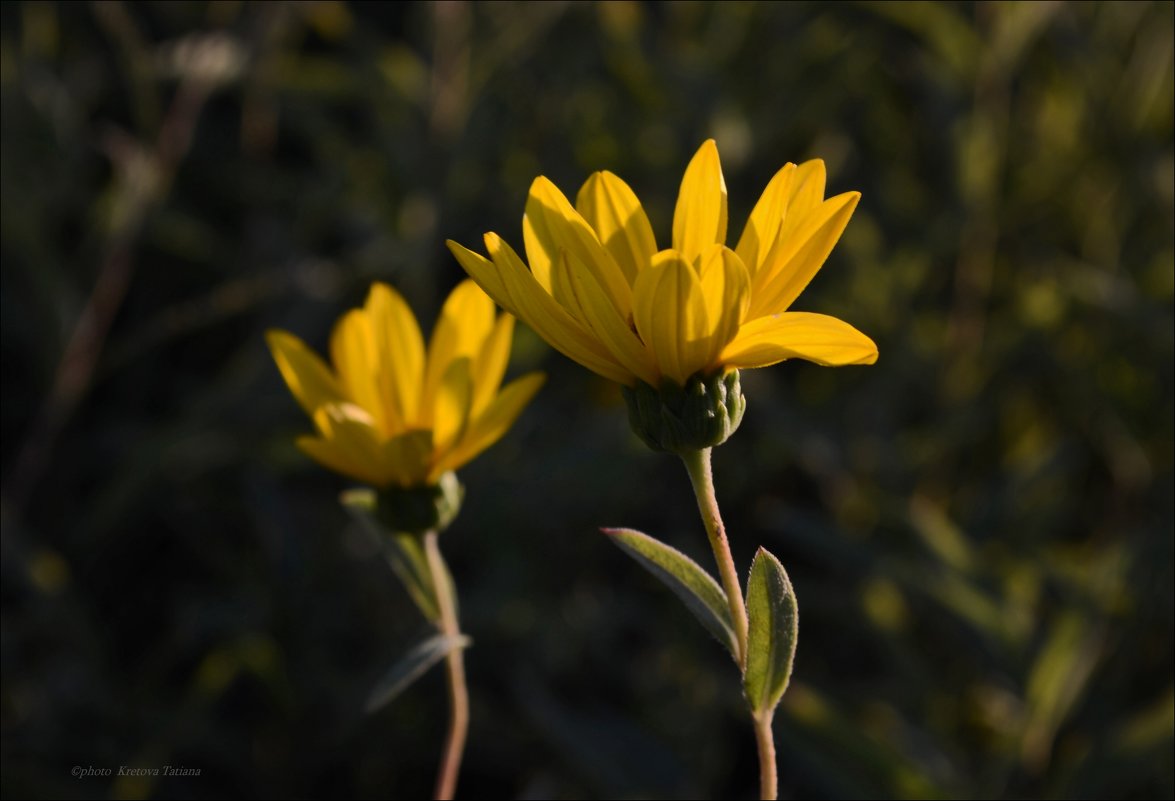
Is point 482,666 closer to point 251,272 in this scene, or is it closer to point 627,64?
A: point 251,272

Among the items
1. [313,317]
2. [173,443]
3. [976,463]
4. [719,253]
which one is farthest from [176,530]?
[719,253]

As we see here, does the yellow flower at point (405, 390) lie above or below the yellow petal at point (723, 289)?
below

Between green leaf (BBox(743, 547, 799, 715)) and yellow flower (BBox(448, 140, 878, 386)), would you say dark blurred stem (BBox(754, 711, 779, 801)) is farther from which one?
yellow flower (BBox(448, 140, 878, 386))

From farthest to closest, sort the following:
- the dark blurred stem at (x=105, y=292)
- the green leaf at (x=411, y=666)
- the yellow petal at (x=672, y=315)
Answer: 1. the dark blurred stem at (x=105, y=292)
2. the green leaf at (x=411, y=666)
3. the yellow petal at (x=672, y=315)

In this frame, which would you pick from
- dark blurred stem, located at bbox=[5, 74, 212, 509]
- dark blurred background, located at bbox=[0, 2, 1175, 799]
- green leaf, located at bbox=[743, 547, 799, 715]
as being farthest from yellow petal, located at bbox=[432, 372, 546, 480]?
dark blurred stem, located at bbox=[5, 74, 212, 509]

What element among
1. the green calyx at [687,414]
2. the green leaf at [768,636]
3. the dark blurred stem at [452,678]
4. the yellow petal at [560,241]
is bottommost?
the dark blurred stem at [452,678]

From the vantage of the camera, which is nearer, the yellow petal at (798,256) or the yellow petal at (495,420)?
the yellow petal at (798,256)

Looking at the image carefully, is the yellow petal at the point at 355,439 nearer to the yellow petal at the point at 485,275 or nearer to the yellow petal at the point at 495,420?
the yellow petal at the point at 495,420

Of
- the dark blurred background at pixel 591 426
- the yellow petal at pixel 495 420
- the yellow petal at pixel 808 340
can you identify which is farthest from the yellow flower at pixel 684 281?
the dark blurred background at pixel 591 426
